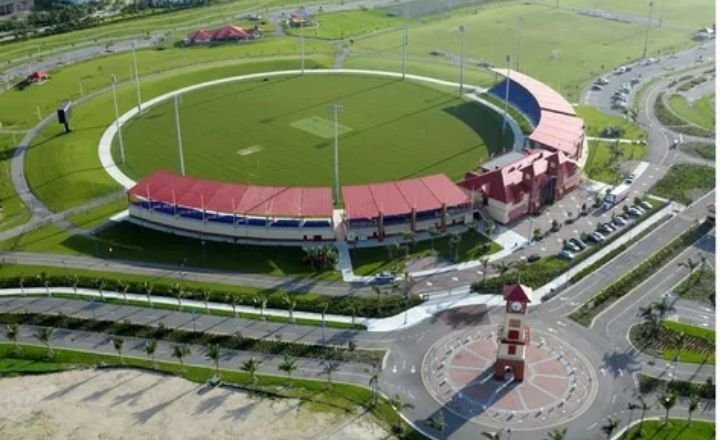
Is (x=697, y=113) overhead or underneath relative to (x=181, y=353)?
overhead

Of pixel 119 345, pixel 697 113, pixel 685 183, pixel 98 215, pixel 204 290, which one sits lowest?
pixel 204 290

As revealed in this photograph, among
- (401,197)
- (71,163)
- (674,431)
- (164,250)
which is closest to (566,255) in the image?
(401,197)

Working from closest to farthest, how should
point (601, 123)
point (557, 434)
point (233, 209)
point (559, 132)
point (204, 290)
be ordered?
point (557, 434) < point (204, 290) < point (233, 209) < point (559, 132) < point (601, 123)

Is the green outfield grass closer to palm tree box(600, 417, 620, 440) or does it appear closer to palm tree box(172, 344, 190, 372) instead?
palm tree box(172, 344, 190, 372)

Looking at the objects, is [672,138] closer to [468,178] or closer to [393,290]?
[468,178]

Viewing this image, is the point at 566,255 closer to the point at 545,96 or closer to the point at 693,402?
the point at 693,402

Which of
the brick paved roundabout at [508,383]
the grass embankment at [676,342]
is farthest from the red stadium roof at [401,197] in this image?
the grass embankment at [676,342]

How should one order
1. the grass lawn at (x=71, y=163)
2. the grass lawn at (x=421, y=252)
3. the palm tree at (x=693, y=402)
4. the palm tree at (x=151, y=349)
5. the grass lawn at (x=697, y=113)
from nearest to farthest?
the palm tree at (x=693, y=402)
the palm tree at (x=151, y=349)
the grass lawn at (x=421, y=252)
the grass lawn at (x=71, y=163)
the grass lawn at (x=697, y=113)

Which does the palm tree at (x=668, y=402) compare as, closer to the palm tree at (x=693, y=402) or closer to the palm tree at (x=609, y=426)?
the palm tree at (x=693, y=402)
